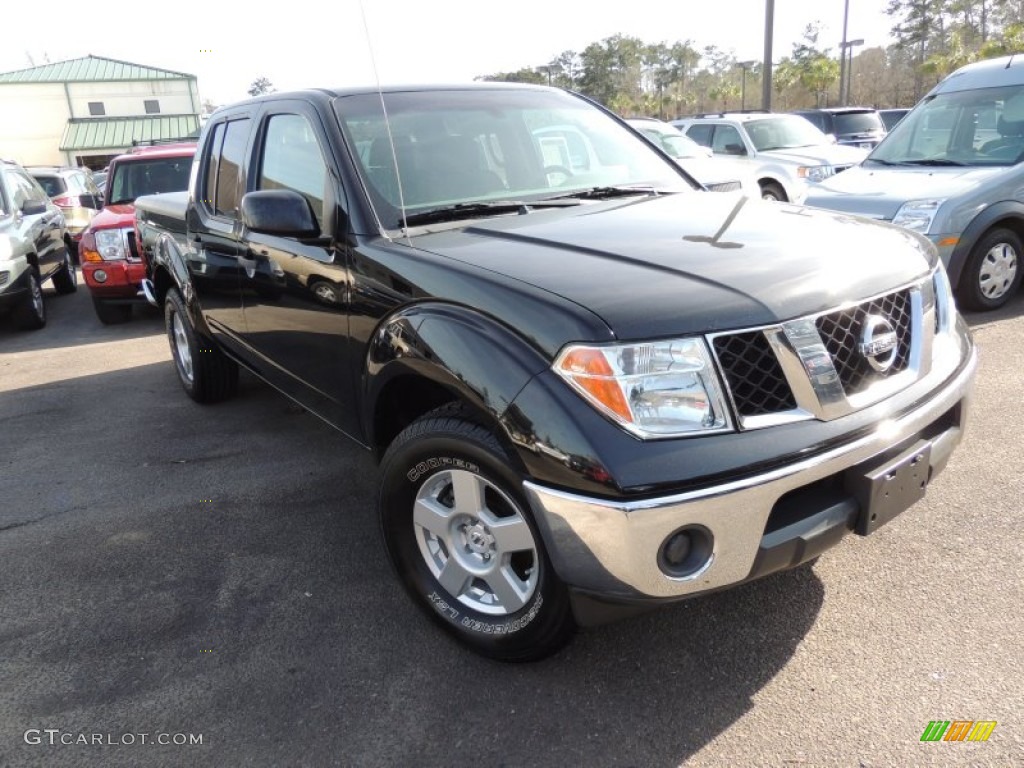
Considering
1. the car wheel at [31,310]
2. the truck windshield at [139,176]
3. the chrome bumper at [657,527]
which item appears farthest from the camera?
the truck windshield at [139,176]

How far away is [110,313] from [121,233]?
104 cm

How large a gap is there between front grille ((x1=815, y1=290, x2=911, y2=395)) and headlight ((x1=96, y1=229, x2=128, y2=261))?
784cm

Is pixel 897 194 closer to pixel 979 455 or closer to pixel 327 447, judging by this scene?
pixel 979 455

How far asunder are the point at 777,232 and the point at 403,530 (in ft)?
5.37

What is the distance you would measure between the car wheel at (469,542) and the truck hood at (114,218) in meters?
6.82

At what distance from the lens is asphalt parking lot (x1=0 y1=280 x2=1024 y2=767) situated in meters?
2.26

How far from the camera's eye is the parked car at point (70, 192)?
1338 cm

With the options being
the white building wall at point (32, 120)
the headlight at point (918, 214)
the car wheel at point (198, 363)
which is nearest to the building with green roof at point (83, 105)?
the white building wall at point (32, 120)

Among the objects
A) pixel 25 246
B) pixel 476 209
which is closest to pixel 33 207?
pixel 25 246

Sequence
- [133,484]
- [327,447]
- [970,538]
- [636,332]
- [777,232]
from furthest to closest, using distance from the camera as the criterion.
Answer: [327,447], [133,484], [970,538], [777,232], [636,332]

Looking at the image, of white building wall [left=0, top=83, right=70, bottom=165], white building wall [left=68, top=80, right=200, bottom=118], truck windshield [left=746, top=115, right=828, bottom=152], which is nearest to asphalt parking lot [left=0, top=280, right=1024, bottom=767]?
truck windshield [left=746, top=115, right=828, bottom=152]

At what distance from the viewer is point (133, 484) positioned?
430cm

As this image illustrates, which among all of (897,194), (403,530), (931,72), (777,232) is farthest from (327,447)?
(931,72)

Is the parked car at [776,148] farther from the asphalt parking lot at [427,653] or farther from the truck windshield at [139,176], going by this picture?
the asphalt parking lot at [427,653]
